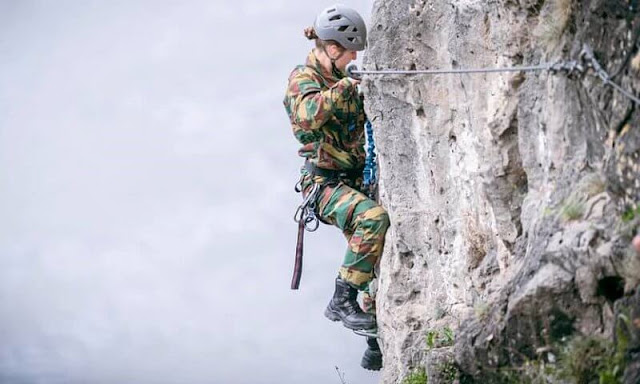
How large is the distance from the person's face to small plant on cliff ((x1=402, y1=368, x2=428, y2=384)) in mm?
3829

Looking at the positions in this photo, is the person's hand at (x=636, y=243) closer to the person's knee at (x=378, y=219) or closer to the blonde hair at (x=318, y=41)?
the person's knee at (x=378, y=219)

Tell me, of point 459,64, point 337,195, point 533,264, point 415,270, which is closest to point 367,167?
point 337,195

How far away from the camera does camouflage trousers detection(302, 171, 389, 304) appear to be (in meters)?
14.8

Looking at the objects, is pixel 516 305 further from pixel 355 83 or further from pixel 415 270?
pixel 355 83

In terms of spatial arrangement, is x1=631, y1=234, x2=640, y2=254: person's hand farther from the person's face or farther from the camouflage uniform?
the person's face

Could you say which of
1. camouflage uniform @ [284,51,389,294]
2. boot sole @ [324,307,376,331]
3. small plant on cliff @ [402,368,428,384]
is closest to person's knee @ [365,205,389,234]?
camouflage uniform @ [284,51,389,294]

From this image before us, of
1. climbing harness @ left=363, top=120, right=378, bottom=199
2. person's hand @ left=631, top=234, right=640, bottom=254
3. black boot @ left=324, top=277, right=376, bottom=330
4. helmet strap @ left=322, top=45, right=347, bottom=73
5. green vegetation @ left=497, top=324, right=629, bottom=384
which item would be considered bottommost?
green vegetation @ left=497, top=324, right=629, bottom=384

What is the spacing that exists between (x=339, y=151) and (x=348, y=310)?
72.2 inches

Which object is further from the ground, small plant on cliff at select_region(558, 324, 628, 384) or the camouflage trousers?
the camouflage trousers

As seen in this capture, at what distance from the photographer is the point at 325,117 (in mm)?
14773

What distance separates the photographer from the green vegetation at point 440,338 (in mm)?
13258

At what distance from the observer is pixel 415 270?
47.2 ft

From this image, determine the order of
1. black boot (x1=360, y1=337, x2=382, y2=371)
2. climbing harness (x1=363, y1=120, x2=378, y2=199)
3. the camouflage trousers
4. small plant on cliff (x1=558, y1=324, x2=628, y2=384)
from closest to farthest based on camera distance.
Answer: small plant on cliff (x1=558, y1=324, x2=628, y2=384) → the camouflage trousers → climbing harness (x1=363, y1=120, x2=378, y2=199) → black boot (x1=360, y1=337, x2=382, y2=371)

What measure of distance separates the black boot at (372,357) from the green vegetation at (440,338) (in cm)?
235
